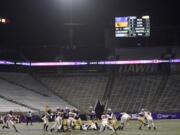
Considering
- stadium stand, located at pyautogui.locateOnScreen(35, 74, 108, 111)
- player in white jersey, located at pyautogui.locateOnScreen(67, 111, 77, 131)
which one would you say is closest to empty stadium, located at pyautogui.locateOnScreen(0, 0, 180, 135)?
stadium stand, located at pyautogui.locateOnScreen(35, 74, 108, 111)

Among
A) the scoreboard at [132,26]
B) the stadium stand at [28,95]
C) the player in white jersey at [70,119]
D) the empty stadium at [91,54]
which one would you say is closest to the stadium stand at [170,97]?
the empty stadium at [91,54]

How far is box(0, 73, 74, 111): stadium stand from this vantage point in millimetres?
63559

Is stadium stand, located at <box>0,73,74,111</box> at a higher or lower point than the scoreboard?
lower

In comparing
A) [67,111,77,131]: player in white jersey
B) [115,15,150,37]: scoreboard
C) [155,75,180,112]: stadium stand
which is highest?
[115,15,150,37]: scoreboard

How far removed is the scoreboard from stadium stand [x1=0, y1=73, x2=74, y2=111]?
1224 cm

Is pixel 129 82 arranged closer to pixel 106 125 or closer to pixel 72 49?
pixel 72 49

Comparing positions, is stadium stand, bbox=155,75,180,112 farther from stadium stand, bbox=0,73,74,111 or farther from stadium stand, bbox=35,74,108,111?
stadium stand, bbox=0,73,74,111

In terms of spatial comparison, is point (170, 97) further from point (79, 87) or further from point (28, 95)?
point (28, 95)

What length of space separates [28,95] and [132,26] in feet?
56.2

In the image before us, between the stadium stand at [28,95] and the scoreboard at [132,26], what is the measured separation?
40.2ft

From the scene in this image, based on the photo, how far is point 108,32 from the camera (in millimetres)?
71812

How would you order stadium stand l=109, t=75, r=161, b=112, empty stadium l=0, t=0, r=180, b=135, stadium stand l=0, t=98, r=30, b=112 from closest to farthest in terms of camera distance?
1. stadium stand l=0, t=98, r=30, b=112
2. stadium stand l=109, t=75, r=161, b=112
3. empty stadium l=0, t=0, r=180, b=135

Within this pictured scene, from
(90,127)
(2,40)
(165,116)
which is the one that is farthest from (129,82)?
(90,127)

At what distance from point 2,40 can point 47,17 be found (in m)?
7.54
